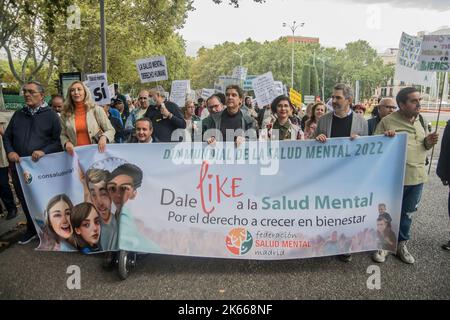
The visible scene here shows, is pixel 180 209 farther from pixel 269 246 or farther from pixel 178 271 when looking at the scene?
pixel 269 246

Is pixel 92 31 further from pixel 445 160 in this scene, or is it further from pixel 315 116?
pixel 445 160

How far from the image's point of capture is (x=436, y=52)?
208 inches

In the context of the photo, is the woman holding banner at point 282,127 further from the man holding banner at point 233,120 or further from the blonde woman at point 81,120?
the blonde woman at point 81,120

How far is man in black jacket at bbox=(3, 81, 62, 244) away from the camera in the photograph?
452cm

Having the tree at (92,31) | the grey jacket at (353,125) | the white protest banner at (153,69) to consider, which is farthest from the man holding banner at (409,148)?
the tree at (92,31)

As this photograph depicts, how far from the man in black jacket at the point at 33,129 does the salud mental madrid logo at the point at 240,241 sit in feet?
8.03

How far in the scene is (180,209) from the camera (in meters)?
3.87

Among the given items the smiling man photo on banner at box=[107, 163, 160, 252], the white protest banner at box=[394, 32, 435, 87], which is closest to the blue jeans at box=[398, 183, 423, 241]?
the white protest banner at box=[394, 32, 435, 87]

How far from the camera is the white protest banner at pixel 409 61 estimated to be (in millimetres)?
5730

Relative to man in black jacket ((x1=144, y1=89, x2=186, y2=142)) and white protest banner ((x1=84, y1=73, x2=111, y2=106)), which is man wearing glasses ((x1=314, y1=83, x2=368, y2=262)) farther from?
white protest banner ((x1=84, y1=73, x2=111, y2=106))

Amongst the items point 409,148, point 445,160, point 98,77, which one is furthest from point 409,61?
point 98,77

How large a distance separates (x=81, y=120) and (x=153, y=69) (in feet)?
11.7

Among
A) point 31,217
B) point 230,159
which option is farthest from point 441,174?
point 31,217
